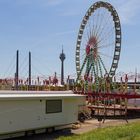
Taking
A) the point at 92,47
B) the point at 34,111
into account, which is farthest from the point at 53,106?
the point at 92,47

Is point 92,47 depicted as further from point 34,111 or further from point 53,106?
point 34,111

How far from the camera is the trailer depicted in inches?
599

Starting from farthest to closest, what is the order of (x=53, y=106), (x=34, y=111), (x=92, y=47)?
(x=92, y=47) < (x=53, y=106) < (x=34, y=111)

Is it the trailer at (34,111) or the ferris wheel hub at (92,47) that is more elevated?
the ferris wheel hub at (92,47)

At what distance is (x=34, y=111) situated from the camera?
16.5 meters

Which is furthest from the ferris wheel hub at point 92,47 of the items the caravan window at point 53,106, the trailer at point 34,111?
the caravan window at point 53,106

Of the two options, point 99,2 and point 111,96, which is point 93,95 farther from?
point 99,2

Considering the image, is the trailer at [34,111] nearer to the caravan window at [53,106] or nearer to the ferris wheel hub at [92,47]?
the caravan window at [53,106]

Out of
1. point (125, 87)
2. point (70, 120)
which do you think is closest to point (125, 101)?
point (125, 87)

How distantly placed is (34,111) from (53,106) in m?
1.33

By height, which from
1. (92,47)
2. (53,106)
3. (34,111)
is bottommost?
(34,111)

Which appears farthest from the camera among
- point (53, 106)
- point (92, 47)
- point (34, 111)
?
point (92, 47)

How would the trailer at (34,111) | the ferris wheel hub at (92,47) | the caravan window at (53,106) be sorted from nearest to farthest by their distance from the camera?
the trailer at (34,111), the caravan window at (53,106), the ferris wheel hub at (92,47)

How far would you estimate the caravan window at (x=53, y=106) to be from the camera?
17298mm
